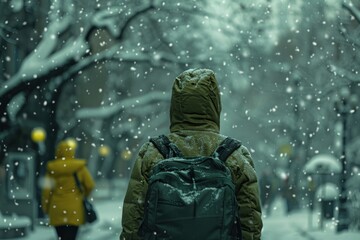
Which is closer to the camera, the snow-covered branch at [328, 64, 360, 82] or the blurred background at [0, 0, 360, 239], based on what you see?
the snow-covered branch at [328, 64, 360, 82]

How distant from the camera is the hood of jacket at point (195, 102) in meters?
4.41

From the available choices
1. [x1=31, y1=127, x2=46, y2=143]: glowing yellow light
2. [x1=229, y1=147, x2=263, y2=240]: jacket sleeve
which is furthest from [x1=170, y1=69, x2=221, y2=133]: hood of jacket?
[x1=31, y1=127, x2=46, y2=143]: glowing yellow light

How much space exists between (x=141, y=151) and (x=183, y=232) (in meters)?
0.51

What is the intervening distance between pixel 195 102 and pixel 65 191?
5.97 m

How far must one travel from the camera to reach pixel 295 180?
40062 mm

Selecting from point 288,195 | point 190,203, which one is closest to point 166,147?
point 190,203

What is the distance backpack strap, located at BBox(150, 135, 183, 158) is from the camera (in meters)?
4.38

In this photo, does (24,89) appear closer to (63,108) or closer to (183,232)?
(183,232)

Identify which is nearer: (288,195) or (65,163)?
(65,163)

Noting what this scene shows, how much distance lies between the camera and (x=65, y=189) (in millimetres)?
10180

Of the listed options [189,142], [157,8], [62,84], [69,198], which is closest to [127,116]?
[62,84]

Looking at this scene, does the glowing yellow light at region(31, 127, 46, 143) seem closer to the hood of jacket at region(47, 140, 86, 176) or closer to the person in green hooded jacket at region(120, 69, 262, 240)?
the hood of jacket at region(47, 140, 86, 176)

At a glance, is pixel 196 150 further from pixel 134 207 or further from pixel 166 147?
pixel 134 207

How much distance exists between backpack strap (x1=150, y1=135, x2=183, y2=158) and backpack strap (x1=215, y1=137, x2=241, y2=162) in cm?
19
